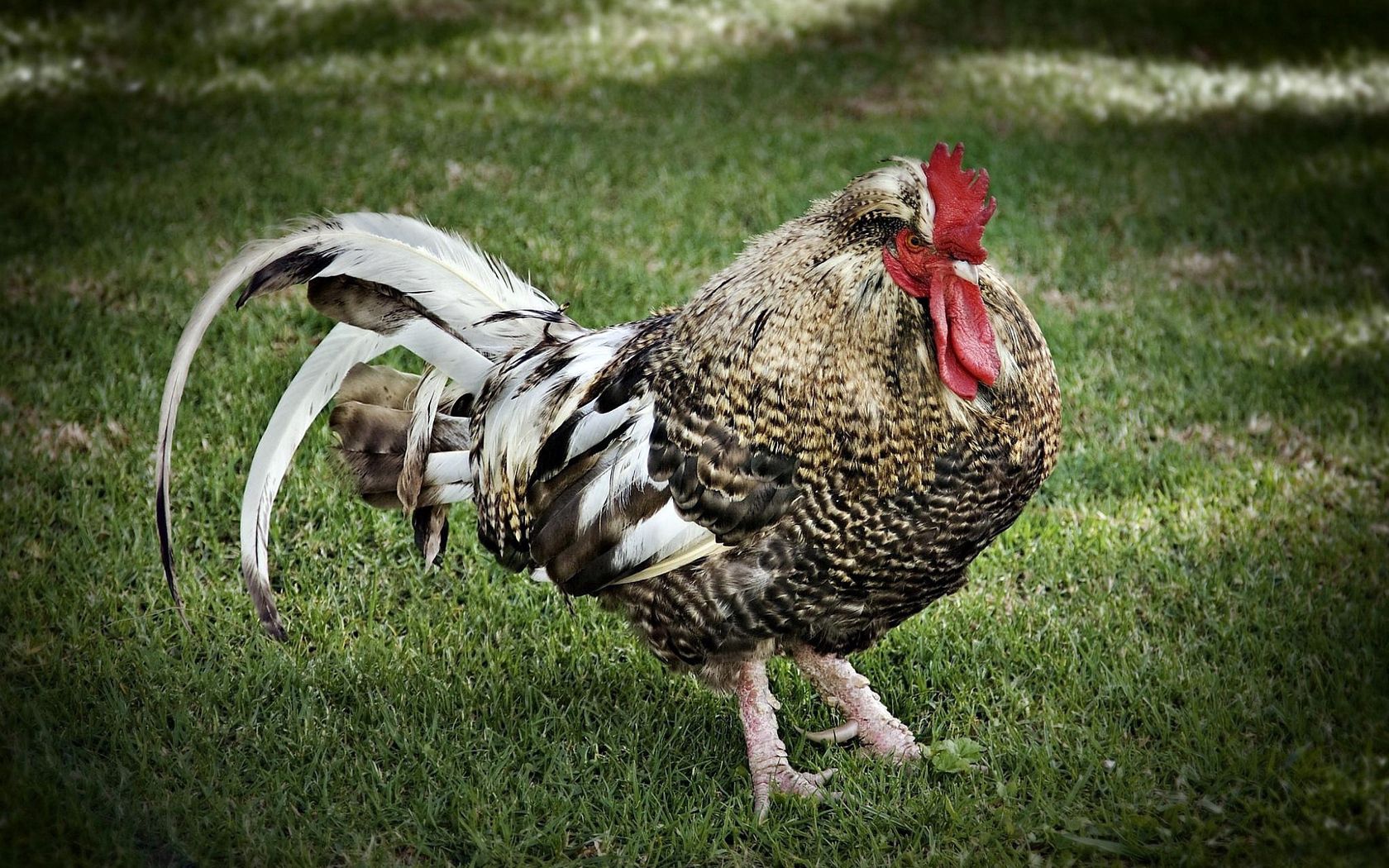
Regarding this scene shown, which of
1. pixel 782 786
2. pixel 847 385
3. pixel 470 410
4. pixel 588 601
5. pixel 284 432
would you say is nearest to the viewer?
pixel 847 385

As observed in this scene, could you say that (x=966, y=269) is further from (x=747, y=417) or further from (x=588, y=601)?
(x=588, y=601)

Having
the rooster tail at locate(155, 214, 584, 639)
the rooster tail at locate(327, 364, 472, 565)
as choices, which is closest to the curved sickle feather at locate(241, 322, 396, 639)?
the rooster tail at locate(155, 214, 584, 639)

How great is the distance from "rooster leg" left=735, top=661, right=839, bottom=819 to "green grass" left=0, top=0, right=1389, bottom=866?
77 mm

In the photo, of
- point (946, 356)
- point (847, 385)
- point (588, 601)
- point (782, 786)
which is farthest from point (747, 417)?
point (588, 601)

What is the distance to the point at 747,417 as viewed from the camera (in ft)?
10.2

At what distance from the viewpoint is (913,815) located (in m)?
3.45

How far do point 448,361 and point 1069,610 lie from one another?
2599 millimetres

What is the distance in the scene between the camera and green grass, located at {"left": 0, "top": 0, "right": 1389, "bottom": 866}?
342 cm

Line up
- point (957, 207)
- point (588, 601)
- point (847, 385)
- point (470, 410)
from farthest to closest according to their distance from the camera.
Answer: point (588, 601), point (470, 410), point (847, 385), point (957, 207)

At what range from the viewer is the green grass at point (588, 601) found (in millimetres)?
3418

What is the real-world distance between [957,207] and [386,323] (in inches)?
70.1

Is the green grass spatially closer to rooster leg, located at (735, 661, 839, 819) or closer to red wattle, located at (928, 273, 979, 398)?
rooster leg, located at (735, 661, 839, 819)

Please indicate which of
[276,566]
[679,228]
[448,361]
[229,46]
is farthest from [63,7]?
[448,361]

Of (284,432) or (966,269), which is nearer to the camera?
(966,269)
